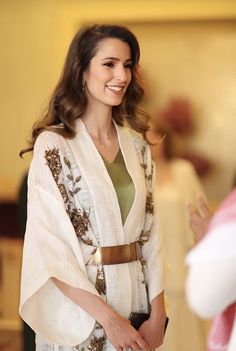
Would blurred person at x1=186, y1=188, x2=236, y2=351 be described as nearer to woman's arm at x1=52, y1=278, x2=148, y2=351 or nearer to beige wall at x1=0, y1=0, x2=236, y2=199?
woman's arm at x1=52, y1=278, x2=148, y2=351

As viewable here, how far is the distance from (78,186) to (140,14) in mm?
2794

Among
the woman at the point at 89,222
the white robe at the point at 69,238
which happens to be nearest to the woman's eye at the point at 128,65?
the woman at the point at 89,222

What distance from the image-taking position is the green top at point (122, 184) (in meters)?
1.85

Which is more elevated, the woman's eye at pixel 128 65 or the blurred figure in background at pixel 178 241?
the woman's eye at pixel 128 65

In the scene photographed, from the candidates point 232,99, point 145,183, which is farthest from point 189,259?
point 232,99

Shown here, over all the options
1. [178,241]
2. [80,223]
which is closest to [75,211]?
[80,223]

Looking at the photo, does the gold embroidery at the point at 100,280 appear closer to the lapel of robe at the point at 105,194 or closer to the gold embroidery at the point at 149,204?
the lapel of robe at the point at 105,194

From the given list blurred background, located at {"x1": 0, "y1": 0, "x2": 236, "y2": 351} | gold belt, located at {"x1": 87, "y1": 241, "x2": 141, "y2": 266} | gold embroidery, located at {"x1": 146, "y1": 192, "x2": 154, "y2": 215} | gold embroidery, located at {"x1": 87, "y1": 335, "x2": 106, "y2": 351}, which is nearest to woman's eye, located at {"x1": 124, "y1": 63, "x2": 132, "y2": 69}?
gold embroidery, located at {"x1": 146, "y1": 192, "x2": 154, "y2": 215}

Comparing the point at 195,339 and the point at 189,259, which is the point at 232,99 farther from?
the point at 189,259

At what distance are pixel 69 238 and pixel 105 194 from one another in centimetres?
13

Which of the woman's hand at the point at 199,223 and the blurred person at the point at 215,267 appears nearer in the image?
the blurred person at the point at 215,267

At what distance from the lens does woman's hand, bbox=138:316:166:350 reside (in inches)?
72.9

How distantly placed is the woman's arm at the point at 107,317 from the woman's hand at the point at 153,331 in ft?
0.19

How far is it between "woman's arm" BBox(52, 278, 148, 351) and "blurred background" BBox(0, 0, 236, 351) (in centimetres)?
231
